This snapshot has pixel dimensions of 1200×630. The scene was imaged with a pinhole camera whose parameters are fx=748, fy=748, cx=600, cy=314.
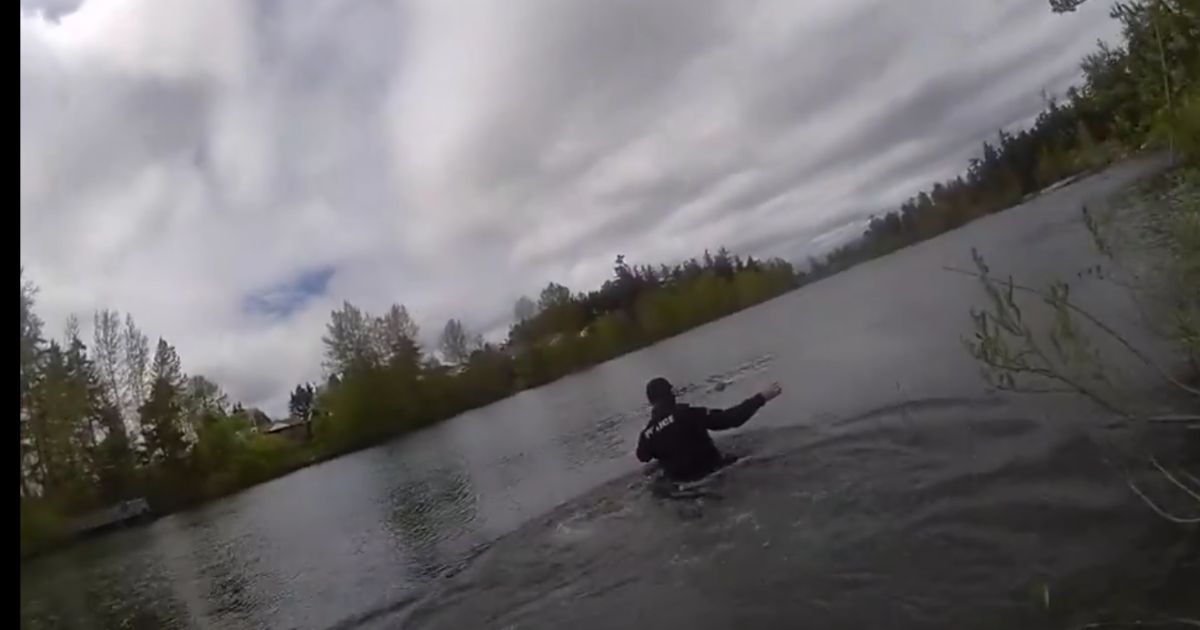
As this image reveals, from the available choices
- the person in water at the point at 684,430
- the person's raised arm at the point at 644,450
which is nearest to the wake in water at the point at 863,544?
the person in water at the point at 684,430

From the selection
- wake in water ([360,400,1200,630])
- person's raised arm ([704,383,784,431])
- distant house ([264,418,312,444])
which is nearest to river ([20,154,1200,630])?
wake in water ([360,400,1200,630])

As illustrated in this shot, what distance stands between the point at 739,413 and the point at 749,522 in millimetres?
1286

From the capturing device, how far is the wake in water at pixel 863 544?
185 inches

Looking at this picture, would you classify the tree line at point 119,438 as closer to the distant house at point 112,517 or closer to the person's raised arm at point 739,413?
the distant house at point 112,517

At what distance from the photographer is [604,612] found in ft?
21.5

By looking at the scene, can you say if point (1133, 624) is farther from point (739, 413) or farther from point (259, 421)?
point (259, 421)

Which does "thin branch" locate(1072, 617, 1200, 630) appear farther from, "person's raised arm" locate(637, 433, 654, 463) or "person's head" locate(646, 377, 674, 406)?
"person's raised arm" locate(637, 433, 654, 463)

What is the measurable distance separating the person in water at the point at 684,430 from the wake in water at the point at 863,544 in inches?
8.6

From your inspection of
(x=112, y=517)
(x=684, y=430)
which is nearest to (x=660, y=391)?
(x=684, y=430)

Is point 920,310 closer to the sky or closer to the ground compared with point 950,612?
closer to the sky
